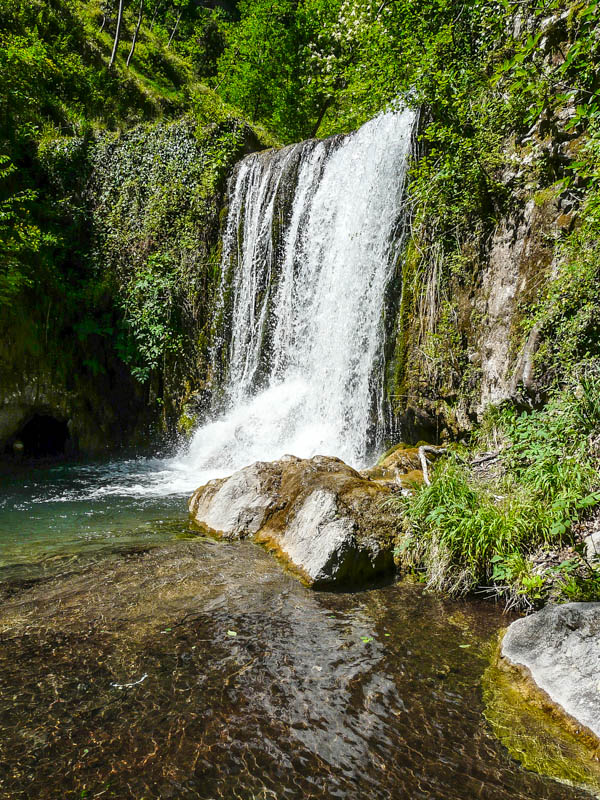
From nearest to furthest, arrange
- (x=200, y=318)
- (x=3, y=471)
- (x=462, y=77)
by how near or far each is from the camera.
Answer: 1. (x=462, y=77)
2. (x=3, y=471)
3. (x=200, y=318)

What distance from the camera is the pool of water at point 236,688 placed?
207 cm

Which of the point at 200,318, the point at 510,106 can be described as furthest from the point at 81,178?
the point at 510,106

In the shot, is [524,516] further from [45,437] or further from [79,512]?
[45,437]

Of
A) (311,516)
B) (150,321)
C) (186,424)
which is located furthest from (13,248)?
(311,516)

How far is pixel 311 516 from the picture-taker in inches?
180

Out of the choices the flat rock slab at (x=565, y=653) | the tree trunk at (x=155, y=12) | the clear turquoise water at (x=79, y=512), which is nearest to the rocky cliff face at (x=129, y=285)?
the clear turquoise water at (x=79, y=512)

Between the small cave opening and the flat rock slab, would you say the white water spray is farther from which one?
the flat rock slab

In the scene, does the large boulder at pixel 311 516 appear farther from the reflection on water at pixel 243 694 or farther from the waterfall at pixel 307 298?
the waterfall at pixel 307 298

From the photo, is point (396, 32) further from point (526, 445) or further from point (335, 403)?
point (526, 445)

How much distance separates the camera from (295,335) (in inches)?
369

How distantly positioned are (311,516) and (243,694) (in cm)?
206

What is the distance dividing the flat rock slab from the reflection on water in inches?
12.9

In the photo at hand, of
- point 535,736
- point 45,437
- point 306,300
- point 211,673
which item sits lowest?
point 45,437

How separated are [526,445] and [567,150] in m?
3.28
